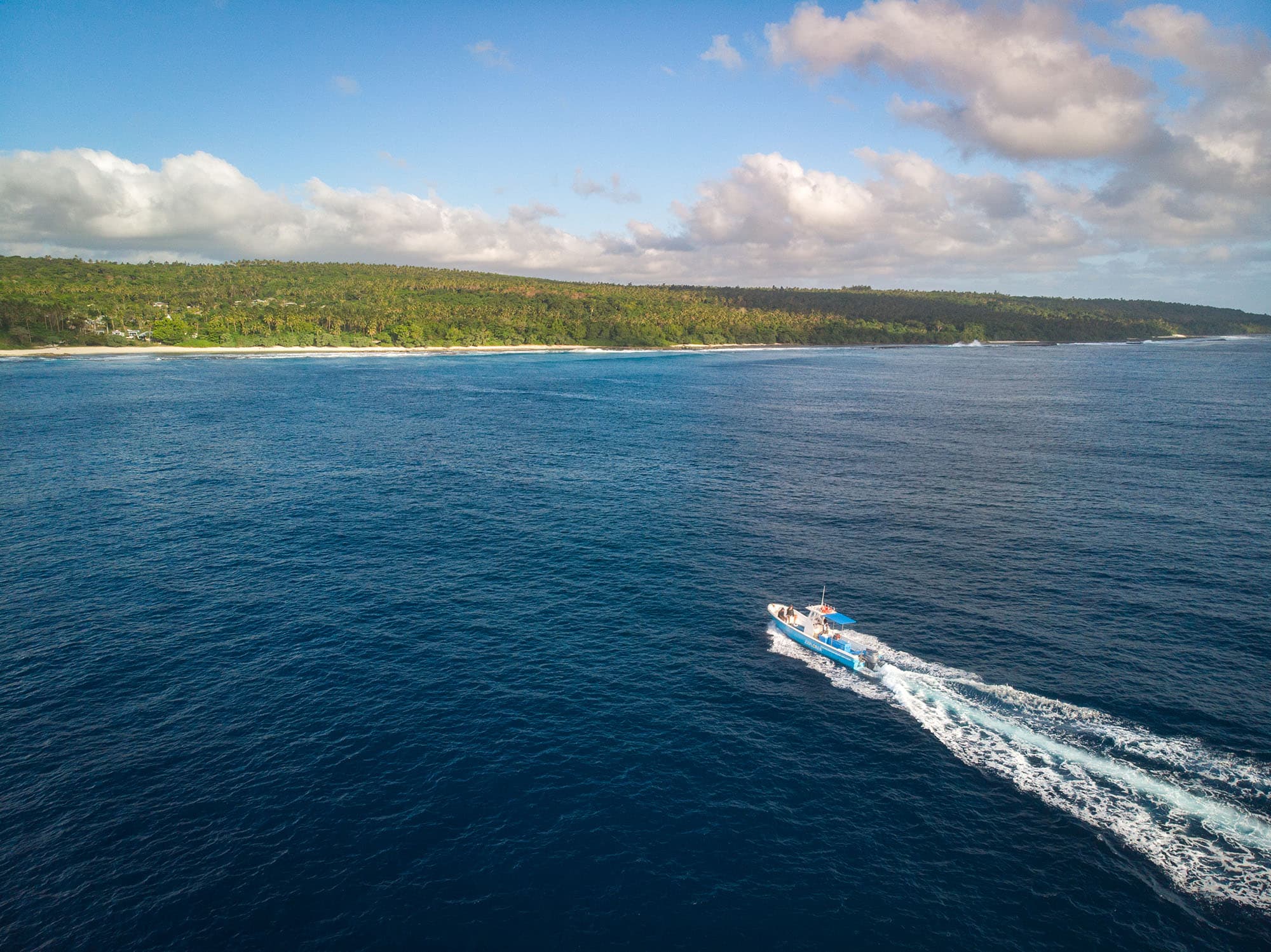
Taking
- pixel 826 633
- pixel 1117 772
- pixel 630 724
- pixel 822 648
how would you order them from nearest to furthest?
1. pixel 1117 772
2. pixel 630 724
3. pixel 822 648
4. pixel 826 633

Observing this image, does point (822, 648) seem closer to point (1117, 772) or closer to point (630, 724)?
point (630, 724)

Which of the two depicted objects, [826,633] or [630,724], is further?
[826,633]

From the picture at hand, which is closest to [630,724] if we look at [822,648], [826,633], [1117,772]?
[822,648]

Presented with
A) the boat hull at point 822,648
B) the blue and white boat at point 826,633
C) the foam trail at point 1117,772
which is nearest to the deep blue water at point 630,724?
the foam trail at point 1117,772

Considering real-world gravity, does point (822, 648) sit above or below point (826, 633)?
below

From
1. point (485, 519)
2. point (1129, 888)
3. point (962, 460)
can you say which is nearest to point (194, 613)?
point (485, 519)

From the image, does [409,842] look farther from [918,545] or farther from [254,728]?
[918,545]

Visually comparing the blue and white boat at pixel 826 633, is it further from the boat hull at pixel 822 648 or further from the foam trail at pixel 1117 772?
the foam trail at pixel 1117 772
